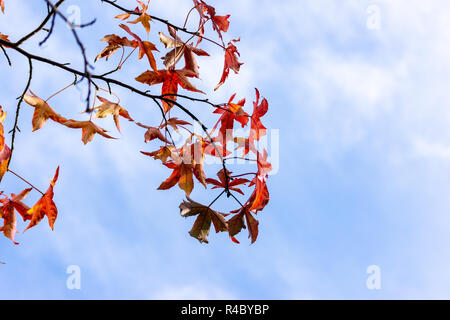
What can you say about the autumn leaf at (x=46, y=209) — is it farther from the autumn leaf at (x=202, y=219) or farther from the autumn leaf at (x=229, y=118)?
the autumn leaf at (x=229, y=118)

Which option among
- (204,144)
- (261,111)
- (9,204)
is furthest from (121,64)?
(9,204)

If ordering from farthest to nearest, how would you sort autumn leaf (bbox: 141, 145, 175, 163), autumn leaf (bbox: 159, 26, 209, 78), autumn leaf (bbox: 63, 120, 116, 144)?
autumn leaf (bbox: 159, 26, 209, 78)
autumn leaf (bbox: 141, 145, 175, 163)
autumn leaf (bbox: 63, 120, 116, 144)

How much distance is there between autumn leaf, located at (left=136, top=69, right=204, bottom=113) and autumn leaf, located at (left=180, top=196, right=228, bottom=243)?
0.39 m

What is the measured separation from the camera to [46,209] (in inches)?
72.2

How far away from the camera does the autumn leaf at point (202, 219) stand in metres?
1.75

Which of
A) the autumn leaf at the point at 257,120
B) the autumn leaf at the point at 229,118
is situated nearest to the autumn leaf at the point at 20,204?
the autumn leaf at the point at 229,118

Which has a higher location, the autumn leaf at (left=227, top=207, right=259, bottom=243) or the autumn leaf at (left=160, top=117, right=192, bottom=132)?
the autumn leaf at (left=160, top=117, right=192, bottom=132)

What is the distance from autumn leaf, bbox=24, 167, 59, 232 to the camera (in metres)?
1.81

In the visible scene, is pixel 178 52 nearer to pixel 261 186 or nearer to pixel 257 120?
pixel 257 120

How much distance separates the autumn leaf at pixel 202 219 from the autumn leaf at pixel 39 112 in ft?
1.86

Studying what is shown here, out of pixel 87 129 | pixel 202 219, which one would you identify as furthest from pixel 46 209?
pixel 202 219

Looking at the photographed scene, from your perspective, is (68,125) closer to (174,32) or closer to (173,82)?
(173,82)

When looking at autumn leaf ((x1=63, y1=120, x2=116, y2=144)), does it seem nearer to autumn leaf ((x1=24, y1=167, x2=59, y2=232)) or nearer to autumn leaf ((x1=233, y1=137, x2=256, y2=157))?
autumn leaf ((x1=24, y1=167, x2=59, y2=232))

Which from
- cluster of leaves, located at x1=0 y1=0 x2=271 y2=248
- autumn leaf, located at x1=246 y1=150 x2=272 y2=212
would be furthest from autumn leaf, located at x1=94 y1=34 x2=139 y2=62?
autumn leaf, located at x1=246 y1=150 x2=272 y2=212
